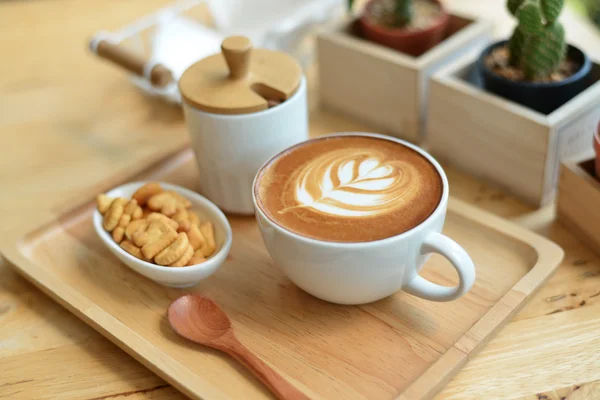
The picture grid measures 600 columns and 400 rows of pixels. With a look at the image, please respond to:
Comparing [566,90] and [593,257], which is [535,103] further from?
[593,257]

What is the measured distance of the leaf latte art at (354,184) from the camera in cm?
72

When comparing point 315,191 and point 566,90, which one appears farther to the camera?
point 566,90

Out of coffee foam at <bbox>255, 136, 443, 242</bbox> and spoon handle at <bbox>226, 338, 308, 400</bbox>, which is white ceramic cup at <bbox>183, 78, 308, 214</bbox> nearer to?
coffee foam at <bbox>255, 136, 443, 242</bbox>

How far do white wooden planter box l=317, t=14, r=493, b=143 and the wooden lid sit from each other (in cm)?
18

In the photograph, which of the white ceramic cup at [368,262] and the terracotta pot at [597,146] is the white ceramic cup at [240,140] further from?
the terracotta pot at [597,146]

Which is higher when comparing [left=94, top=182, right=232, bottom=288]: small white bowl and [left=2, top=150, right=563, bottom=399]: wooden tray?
[left=94, top=182, right=232, bottom=288]: small white bowl

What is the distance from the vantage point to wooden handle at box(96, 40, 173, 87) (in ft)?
3.21

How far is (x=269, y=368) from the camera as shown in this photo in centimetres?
69

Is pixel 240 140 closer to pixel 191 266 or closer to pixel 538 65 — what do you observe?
pixel 191 266

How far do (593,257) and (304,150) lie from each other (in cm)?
35

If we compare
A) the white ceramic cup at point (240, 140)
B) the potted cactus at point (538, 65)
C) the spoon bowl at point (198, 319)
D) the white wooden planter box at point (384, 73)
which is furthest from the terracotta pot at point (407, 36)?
the spoon bowl at point (198, 319)

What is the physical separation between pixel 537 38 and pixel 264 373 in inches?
19.9

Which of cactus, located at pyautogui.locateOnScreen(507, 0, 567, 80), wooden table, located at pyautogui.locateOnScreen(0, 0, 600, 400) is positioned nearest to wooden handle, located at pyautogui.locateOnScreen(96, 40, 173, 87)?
wooden table, located at pyautogui.locateOnScreen(0, 0, 600, 400)

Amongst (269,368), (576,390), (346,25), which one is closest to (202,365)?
(269,368)
